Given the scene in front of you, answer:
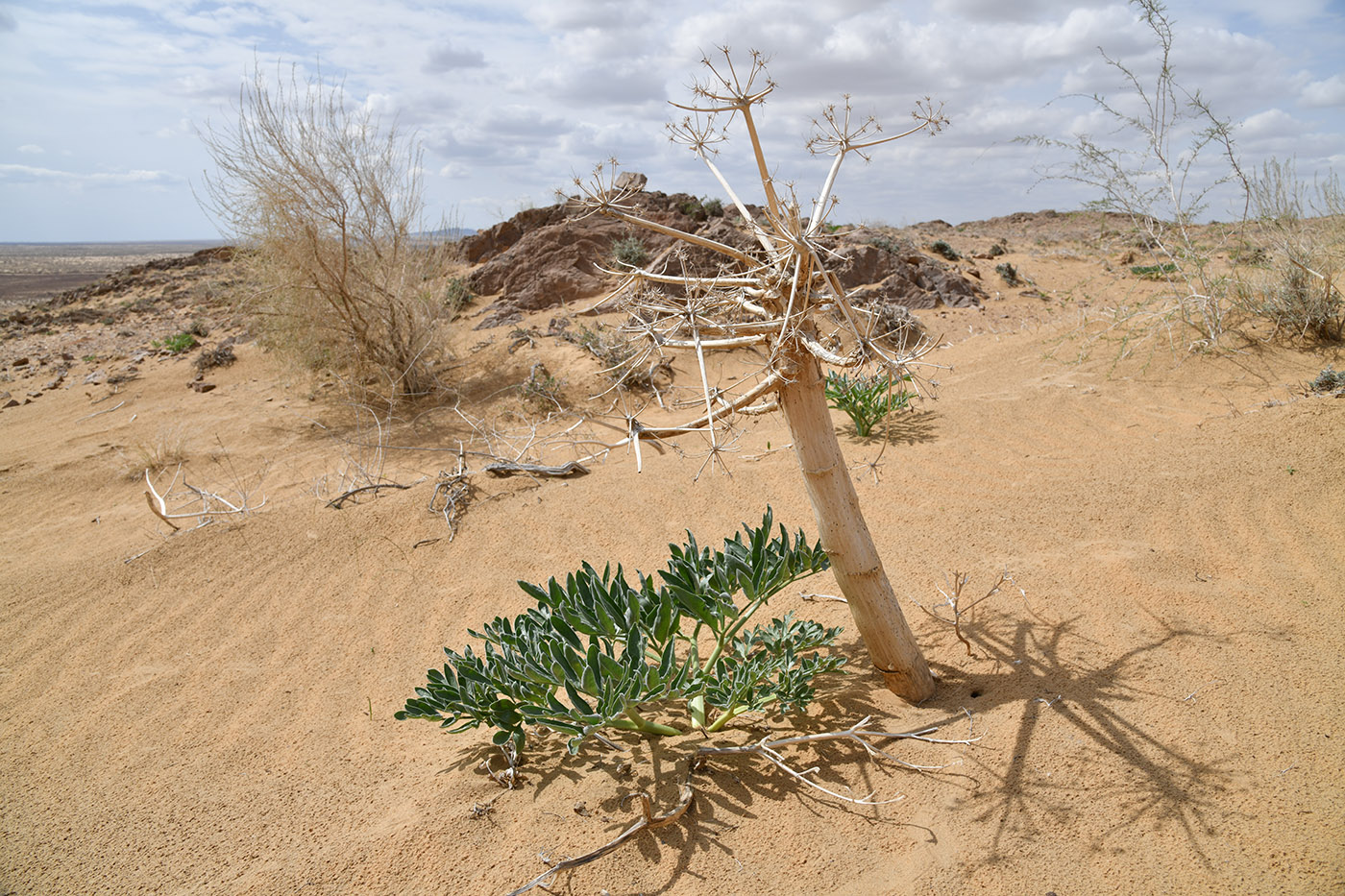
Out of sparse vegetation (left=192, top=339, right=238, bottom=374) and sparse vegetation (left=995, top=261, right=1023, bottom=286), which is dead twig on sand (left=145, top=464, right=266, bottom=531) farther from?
sparse vegetation (left=995, top=261, right=1023, bottom=286)

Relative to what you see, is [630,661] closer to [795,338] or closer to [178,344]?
[795,338]

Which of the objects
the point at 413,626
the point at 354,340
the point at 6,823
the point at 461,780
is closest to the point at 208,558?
the point at 413,626

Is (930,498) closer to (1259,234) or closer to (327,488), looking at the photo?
(327,488)

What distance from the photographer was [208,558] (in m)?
4.07

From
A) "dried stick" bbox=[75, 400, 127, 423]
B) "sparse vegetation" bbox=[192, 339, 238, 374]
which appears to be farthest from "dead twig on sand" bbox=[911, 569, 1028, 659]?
"sparse vegetation" bbox=[192, 339, 238, 374]

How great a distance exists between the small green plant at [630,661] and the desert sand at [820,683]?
213 millimetres

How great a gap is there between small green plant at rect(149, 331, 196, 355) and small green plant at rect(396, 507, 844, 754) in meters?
11.0

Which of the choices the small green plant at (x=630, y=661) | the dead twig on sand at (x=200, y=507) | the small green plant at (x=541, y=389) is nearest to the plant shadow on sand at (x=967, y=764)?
the small green plant at (x=630, y=661)

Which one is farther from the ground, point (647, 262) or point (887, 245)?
point (887, 245)

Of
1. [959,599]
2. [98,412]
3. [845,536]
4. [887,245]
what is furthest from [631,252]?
[845,536]

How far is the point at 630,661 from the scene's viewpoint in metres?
2.01

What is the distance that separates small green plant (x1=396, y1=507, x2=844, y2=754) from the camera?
2004 millimetres

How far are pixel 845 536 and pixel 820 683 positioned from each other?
0.68m

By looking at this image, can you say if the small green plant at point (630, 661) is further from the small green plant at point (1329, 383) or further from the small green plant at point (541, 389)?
the small green plant at point (541, 389)
